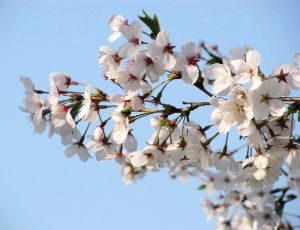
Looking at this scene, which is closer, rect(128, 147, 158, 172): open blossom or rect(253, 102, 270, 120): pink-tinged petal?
rect(253, 102, 270, 120): pink-tinged petal

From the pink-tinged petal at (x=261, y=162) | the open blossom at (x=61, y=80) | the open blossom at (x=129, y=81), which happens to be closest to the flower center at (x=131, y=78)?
the open blossom at (x=129, y=81)

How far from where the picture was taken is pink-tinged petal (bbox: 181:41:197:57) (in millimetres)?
2346

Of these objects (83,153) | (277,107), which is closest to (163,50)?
(277,107)

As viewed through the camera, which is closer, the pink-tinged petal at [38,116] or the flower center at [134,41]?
the flower center at [134,41]

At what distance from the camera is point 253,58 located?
7.08 feet

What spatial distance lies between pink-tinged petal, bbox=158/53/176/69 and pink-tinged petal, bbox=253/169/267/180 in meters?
0.99

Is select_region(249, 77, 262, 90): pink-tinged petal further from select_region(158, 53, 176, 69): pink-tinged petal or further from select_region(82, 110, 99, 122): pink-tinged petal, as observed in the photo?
select_region(82, 110, 99, 122): pink-tinged petal

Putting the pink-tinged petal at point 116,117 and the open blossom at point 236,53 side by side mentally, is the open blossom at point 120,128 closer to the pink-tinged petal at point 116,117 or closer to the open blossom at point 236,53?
the pink-tinged petal at point 116,117

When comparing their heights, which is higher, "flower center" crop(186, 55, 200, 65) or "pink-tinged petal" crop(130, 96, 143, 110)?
"flower center" crop(186, 55, 200, 65)

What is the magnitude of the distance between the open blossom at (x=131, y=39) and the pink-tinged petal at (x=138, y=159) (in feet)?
2.43

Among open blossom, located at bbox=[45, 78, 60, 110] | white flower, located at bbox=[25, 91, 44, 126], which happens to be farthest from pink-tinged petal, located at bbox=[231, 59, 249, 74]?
white flower, located at bbox=[25, 91, 44, 126]

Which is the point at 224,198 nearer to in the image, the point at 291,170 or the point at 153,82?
the point at 291,170

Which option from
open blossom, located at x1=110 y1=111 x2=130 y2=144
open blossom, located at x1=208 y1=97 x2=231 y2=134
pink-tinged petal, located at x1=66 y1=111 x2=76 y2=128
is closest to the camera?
open blossom, located at x1=208 y1=97 x2=231 y2=134

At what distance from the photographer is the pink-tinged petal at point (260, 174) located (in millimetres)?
2494
